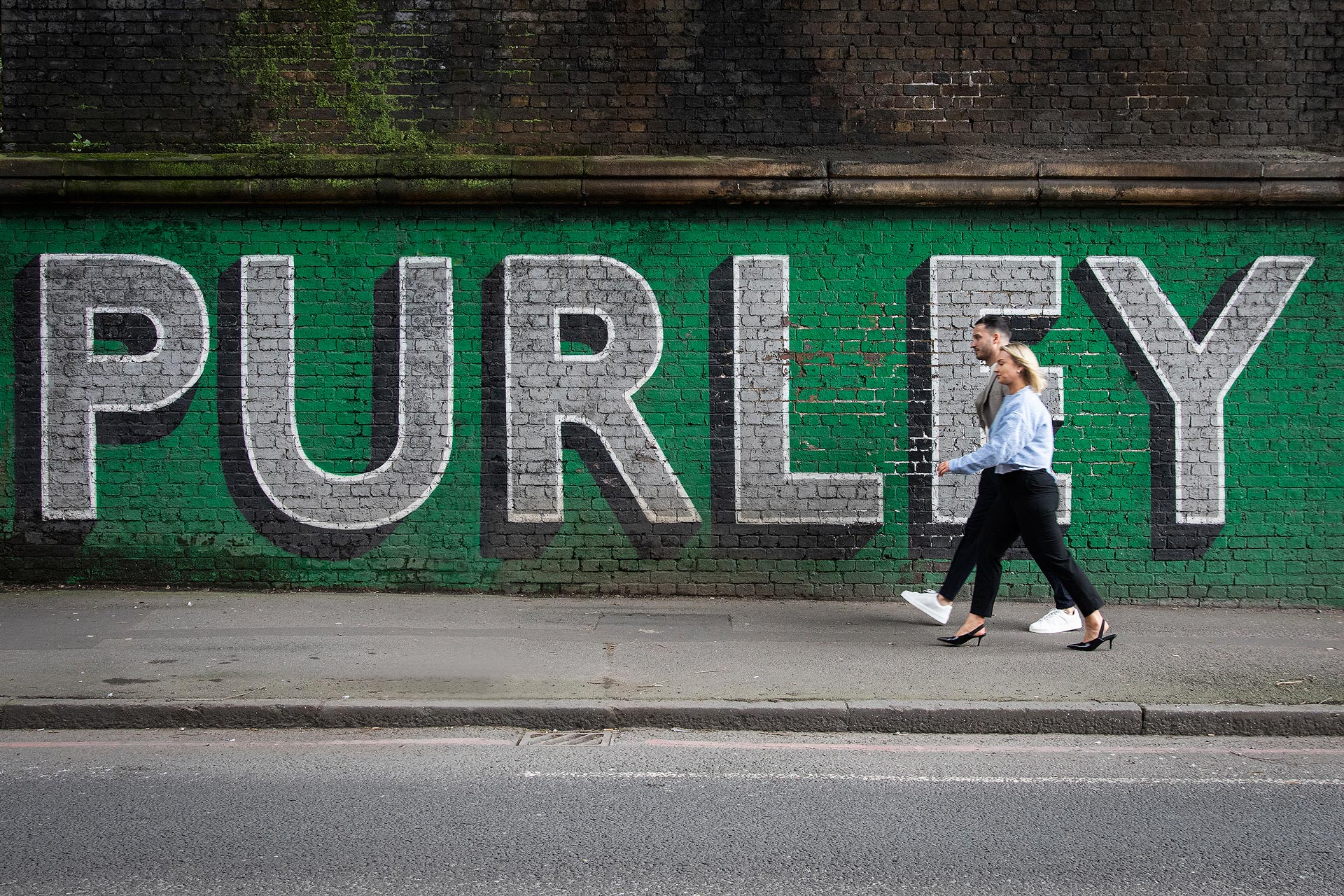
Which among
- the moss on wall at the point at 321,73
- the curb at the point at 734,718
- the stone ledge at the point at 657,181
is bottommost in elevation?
the curb at the point at 734,718

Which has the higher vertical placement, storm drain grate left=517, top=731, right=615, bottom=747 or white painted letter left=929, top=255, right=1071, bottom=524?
white painted letter left=929, top=255, right=1071, bottom=524

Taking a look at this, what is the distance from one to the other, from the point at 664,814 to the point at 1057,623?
3.81 m

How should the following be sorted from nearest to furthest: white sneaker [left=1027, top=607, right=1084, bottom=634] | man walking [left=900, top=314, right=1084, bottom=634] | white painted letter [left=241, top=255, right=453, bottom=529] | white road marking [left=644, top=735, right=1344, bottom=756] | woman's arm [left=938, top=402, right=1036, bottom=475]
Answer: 1. white road marking [left=644, top=735, right=1344, bottom=756]
2. woman's arm [left=938, top=402, right=1036, bottom=475]
3. man walking [left=900, top=314, right=1084, bottom=634]
4. white sneaker [left=1027, top=607, right=1084, bottom=634]
5. white painted letter [left=241, top=255, right=453, bottom=529]

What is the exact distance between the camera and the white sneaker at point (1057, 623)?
23.0ft

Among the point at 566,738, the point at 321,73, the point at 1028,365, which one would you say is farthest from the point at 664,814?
the point at 321,73

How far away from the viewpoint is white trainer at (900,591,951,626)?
712 cm

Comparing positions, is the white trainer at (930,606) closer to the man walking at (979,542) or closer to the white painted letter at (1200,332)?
the man walking at (979,542)

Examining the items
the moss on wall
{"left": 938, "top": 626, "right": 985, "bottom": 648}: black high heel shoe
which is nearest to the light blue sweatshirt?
{"left": 938, "top": 626, "right": 985, "bottom": 648}: black high heel shoe

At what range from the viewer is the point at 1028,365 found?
6426 mm

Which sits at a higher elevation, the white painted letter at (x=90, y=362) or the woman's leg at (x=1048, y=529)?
the white painted letter at (x=90, y=362)

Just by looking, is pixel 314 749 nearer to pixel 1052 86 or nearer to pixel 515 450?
pixel 515 450

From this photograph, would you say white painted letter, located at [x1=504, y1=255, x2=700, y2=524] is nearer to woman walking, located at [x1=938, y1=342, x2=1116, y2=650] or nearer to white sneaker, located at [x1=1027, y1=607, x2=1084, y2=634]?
woman walking, located at [x1=938, y1=342, x2=1116, y2=650]

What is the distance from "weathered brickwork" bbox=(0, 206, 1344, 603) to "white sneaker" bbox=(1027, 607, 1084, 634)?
106 cm

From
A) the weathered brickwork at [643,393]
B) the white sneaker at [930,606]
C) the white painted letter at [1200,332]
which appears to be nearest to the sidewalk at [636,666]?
the white sneaker at [930,606]
